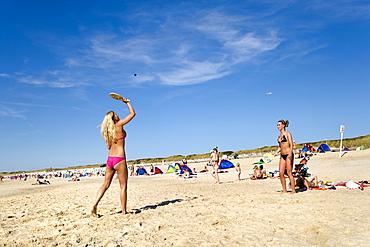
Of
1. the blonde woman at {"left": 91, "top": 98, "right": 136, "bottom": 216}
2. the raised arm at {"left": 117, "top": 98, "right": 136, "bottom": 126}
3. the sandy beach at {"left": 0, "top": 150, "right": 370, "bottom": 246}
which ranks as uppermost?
the raised arm at {"left": 117, "top": 98, "right": 136, "bottom": 126}

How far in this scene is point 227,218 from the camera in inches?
201

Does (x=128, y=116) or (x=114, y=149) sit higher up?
(x=128, y=116)

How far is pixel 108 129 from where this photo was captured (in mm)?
5777

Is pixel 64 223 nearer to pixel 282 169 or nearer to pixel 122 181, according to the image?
pixel 122 181

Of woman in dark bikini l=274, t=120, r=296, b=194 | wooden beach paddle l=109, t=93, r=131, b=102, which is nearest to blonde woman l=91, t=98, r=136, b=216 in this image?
wooden beach paddle l=109, t=93, r=131, b=102

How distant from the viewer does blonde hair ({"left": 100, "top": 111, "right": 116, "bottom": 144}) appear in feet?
18.9

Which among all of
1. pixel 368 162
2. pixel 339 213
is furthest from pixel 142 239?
pixel 368 162

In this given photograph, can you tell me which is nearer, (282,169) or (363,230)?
(363,230)

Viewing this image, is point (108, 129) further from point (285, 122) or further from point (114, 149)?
point (285, 122)

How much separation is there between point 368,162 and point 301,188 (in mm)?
11267

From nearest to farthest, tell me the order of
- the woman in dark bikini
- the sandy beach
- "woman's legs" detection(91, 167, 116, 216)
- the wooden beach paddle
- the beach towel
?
the sandy beach < "woman's legs" detection(91, 167, 116, 216) < the wooden beach paddle < the woman in dark bikini < the beach towel

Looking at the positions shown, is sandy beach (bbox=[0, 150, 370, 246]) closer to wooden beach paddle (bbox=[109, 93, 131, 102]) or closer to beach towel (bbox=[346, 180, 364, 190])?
beach towel (bbox=[346, 180, 364, 190])

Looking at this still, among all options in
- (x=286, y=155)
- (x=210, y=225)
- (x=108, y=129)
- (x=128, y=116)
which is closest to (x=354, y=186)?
(x=286, y=155)

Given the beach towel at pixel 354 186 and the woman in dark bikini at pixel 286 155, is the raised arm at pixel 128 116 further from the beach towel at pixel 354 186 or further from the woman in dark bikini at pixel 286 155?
the beach towel at pixel 354 186
